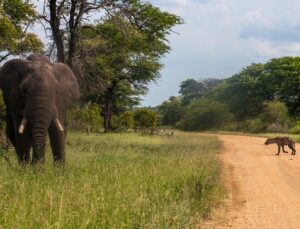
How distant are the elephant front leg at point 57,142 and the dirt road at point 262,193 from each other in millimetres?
4000

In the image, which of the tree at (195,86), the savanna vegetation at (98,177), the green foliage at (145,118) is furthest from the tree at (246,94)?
the tree at (195,86)

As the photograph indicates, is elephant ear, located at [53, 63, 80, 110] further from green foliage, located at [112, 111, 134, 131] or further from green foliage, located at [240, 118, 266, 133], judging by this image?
green foliage, located at [240, 118, 266, 133]

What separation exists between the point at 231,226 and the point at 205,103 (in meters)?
71.7

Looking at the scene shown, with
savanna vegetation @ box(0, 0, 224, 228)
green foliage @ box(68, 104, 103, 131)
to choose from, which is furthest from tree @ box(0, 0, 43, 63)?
green foliage @ box(68, 104, 103, 131)

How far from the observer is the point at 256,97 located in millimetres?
69500

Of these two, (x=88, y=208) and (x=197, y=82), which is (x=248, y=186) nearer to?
(x=88, y=208)

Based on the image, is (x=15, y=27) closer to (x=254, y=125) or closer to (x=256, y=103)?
(x=254, y=125)

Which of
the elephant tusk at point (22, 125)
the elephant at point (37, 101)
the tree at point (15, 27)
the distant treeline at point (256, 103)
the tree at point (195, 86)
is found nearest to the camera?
the elephant at point (37, 101)

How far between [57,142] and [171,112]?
93707 mm

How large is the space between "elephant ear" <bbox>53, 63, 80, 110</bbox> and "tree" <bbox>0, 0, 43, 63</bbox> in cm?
778

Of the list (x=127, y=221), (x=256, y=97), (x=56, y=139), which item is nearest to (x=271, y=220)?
(x=127, y=221)

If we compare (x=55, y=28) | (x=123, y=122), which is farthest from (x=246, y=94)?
(x=55, y=28)

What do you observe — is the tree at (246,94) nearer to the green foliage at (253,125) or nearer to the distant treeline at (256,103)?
the distant treeline at (256,103)

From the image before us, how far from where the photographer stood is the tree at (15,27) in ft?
67.2
